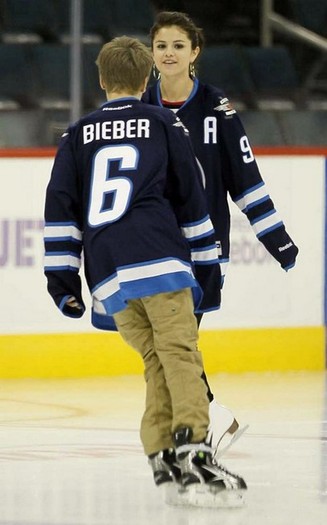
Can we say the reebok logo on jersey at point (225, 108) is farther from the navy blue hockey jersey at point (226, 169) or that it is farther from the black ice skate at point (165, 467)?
the black ice skate at point (165, 467)

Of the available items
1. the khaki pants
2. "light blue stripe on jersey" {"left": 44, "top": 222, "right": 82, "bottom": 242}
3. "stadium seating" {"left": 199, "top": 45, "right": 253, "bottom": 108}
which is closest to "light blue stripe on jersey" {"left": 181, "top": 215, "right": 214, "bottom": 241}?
the khaki pants

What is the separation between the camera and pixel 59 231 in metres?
3.65

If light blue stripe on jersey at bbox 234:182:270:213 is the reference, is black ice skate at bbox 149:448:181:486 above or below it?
below

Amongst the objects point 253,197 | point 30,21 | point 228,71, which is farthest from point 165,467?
point 30,21

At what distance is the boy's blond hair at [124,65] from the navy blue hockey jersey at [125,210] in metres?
0.04

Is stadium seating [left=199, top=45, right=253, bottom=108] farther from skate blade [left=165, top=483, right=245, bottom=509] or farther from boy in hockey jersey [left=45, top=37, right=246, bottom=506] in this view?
skate blade [left=165, top=483, right=245, bottom=509]

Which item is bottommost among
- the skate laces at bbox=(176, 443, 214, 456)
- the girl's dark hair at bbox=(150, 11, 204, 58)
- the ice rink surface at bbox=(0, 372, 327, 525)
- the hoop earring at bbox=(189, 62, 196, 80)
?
the ice rink surface at bbox=(0, 372, 327, 525)

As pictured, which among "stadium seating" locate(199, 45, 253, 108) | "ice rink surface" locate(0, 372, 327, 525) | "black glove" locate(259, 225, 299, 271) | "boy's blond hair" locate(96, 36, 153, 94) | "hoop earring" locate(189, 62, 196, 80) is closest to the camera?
"ice rink surface" locate(0, 372, 327, 525)

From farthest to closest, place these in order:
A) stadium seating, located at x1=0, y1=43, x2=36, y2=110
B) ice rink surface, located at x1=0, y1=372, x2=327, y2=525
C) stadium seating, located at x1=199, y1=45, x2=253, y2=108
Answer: stadium seating, located at x1=199, y1=45, x2=253, y2=108 < stadium seating, located at x1=0, y1=43, x2=36, y2=110 < ice rink surface, located at x1=0, y1=372, x2=327, y2=525

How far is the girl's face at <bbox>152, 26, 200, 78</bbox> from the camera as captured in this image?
4156mm

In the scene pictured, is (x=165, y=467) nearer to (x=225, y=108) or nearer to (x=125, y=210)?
(x=125, y=210)

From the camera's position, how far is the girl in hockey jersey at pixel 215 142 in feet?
13.6

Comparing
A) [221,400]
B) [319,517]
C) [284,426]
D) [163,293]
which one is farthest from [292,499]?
[221,400]

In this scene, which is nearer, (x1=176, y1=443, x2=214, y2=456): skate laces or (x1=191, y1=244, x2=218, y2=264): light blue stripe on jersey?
(x1=176, y1=443, x2=214, y2=456): skate laces
